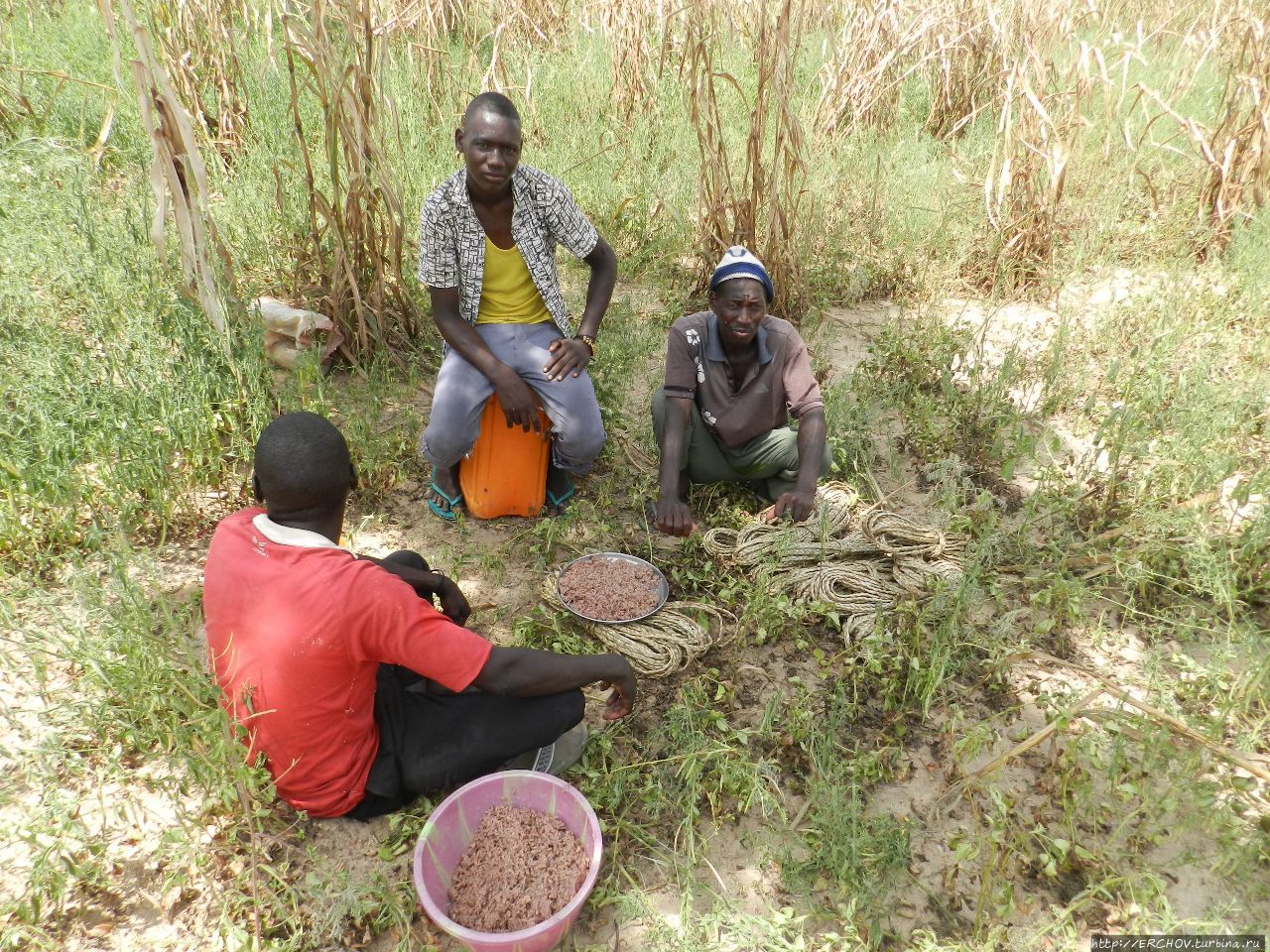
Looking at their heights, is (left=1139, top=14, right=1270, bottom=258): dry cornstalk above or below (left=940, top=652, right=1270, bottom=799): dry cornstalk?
above

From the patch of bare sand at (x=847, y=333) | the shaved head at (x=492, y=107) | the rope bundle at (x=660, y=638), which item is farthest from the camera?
the patch of bare sand at (x=847, y=333)

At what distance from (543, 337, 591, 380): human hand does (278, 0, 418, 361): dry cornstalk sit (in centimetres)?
100

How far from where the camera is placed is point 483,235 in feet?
9.80

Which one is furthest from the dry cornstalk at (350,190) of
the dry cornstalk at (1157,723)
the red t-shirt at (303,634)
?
the dry cornstalk at (1157,723)

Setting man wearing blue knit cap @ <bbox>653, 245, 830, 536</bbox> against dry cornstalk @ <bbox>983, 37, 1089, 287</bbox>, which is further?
dry cornstalk @ <bbox>983, 37, 1089, 287</bbox>

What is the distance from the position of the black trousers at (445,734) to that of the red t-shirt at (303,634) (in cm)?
23

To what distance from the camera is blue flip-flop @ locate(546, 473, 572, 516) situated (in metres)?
3.20

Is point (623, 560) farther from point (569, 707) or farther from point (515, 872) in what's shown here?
point (515, 872)

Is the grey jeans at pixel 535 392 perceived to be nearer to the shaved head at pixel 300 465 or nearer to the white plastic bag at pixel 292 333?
the white plastic bag at pixel 292 333

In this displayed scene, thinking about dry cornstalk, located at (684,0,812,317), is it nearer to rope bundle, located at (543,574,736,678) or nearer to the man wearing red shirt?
rope bundle, located at (543,574,736,678)

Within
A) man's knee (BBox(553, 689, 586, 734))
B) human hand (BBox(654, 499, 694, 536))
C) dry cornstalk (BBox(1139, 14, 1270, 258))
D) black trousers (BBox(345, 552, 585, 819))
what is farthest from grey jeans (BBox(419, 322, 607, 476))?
dry cornstalk (BBox(1139, 14, 1270, 258))

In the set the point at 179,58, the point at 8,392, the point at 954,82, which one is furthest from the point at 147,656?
the point at 954,82

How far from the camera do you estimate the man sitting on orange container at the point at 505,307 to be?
2898 millimetres

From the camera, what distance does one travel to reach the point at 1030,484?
3.29m
